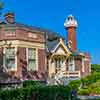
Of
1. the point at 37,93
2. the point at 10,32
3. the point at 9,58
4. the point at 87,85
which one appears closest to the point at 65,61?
the point at 87,85

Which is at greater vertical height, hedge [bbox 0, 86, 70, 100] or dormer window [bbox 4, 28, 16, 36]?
dormer window [bbox 4, 28, 16, 36]

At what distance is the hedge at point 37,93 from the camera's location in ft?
56.1

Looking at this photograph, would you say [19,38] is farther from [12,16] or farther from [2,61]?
[12,16]

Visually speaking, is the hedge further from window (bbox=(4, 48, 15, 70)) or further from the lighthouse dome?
the lighthouse dome

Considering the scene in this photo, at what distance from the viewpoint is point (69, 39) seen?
49969 millimetres

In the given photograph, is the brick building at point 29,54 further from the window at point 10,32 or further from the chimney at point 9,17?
the chimney at point 9,17

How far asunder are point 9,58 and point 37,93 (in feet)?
48.0

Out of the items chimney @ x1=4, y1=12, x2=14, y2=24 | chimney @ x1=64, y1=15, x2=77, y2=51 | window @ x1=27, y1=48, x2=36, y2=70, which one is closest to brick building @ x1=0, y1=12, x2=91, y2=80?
window @ x1=27, y1=48, x2=36, y2=70

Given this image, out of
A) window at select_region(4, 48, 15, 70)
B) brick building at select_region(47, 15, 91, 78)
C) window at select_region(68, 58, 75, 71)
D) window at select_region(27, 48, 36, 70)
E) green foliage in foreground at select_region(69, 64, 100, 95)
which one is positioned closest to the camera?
green foliage in foreground at select_region(69, 64, 100, 95)

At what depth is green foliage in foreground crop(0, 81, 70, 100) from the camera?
1711cm

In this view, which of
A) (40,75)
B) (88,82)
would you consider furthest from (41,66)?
(88,82)

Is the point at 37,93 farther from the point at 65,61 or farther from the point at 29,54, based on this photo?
the point at 65,61

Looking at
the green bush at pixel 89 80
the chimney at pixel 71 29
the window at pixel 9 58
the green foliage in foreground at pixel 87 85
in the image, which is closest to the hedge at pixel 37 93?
the green foliage in foreground at pixel 87 85

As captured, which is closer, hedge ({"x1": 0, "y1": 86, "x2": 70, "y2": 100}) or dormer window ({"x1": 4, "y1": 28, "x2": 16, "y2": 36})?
hedge ({"x1": 0, "y1": 86, "x2": 70, "y2": 100})
